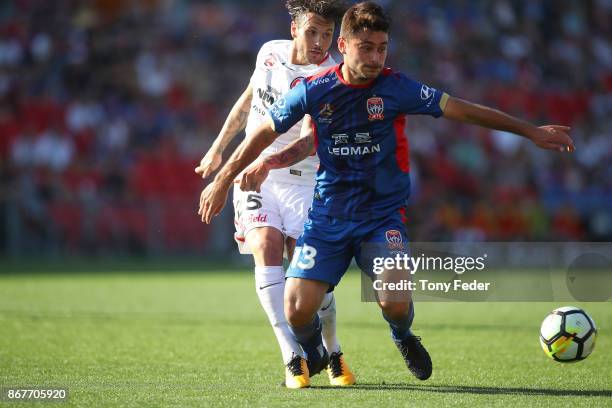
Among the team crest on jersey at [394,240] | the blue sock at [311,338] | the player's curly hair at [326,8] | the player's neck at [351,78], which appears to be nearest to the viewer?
the player's neck at [351,78]

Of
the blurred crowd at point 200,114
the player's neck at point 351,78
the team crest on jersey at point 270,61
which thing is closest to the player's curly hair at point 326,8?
the team crest on jersey at point 270,61

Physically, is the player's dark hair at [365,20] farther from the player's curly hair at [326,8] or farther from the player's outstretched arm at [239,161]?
the player's curly hair at [326,8]

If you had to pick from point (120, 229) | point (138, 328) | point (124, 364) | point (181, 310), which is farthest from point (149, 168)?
point (124, 364)

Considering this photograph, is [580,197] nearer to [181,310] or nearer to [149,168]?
[149,168]

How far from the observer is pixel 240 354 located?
781cm

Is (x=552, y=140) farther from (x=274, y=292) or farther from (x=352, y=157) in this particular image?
(x=274, y=292)

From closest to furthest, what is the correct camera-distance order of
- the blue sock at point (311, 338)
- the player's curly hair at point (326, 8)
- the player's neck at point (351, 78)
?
the player's neck at point (351, 78) → the blue sock at point (311, 338) → the player's curly hair at point (326, 8)

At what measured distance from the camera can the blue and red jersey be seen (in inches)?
228

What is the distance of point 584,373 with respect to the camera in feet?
22.1

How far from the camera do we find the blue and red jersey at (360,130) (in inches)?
228

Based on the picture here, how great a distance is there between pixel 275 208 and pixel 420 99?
1487 mm

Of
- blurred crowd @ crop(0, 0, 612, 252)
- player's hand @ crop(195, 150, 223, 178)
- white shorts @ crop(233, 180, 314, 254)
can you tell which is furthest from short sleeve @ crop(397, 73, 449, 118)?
blurred crowd @ crop(0, 0, 612, 252)

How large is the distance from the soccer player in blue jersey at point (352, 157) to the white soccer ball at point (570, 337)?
87 centimetres
